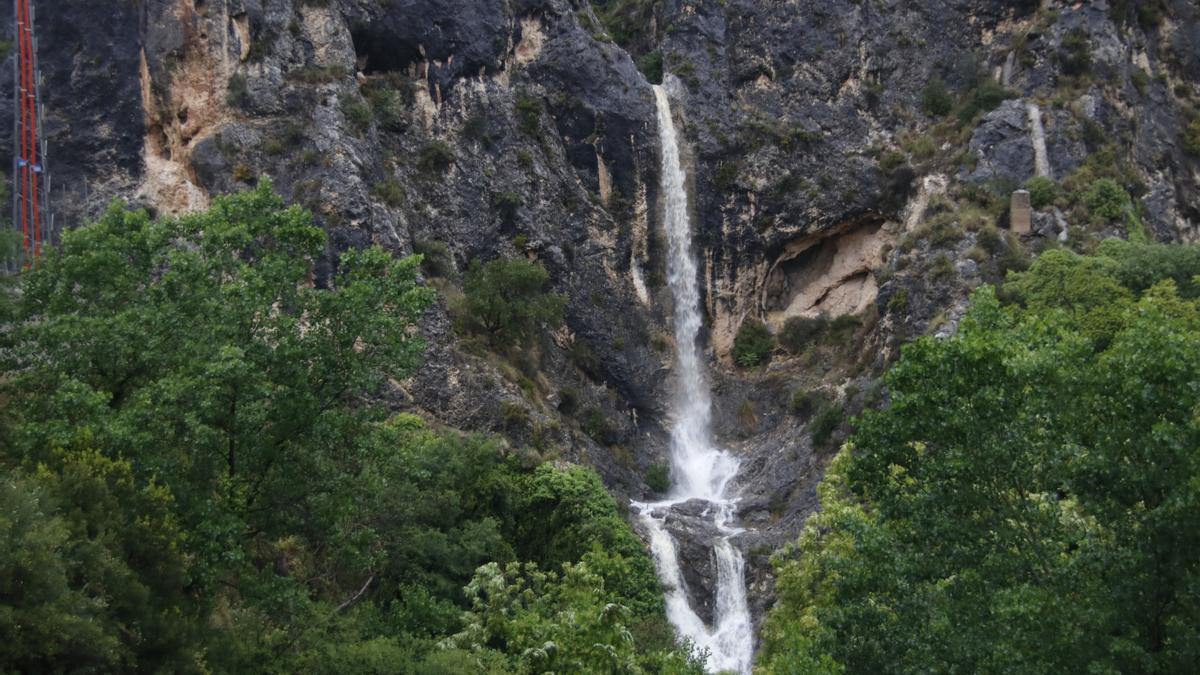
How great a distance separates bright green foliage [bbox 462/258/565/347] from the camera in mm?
45375

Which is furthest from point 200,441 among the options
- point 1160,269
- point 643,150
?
point 643,150

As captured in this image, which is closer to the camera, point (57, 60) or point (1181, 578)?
point (1181, 578)

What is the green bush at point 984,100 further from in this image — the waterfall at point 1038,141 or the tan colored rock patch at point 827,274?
the tan colored rock patch at point 827,274

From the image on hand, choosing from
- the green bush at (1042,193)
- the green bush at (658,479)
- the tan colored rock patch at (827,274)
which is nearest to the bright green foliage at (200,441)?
the green bush at (658,479)

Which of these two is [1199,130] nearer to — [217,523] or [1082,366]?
[1082,366]

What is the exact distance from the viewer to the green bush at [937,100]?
58.3 metres

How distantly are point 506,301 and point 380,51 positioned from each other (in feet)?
41.7

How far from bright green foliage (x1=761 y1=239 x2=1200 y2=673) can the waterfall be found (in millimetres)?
35267

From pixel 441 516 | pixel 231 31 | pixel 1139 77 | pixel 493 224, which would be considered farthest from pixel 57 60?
pixel 1139 77

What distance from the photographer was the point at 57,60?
44438mm

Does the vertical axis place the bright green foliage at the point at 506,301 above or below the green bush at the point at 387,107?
below

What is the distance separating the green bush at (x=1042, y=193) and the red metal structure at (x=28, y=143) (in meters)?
37.5

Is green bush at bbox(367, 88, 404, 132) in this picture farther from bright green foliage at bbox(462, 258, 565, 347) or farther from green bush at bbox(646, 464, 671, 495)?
green bush at bbox(646, 464, 671, 495)

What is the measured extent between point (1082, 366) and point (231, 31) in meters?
36.6
